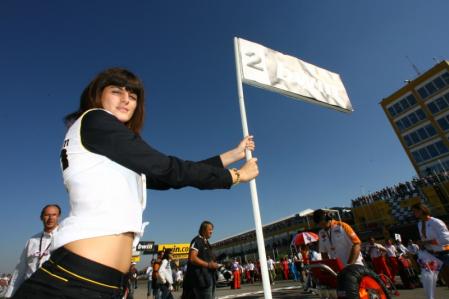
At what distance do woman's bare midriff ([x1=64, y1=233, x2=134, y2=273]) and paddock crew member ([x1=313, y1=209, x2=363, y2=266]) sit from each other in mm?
4082

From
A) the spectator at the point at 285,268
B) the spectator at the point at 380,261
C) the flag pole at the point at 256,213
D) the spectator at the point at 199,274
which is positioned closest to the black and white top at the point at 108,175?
the flag pole at the point at 256,213

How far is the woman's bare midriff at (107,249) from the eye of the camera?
93cm

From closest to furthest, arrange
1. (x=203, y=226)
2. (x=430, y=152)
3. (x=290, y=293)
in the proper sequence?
(x=203, y=226)
(x=290, y=293)
(x=430, y=152)

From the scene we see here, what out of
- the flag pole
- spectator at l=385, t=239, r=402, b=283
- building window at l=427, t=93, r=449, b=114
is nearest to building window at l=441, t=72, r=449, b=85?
building window at l=427, t=93, r=449, b=114

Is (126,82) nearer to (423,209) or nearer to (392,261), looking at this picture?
(423,209)

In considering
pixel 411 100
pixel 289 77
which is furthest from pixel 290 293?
pixel 411 100

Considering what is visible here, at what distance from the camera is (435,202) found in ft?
77.7

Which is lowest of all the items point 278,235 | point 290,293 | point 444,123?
point 290,293

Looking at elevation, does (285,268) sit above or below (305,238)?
below

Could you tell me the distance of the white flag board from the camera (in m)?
2.89

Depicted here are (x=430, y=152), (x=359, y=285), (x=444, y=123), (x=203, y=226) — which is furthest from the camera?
(x=430, y=152)

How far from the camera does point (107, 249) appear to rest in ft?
3.19

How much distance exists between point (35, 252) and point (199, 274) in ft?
7.53

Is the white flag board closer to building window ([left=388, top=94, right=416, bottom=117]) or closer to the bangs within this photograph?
the bangs
